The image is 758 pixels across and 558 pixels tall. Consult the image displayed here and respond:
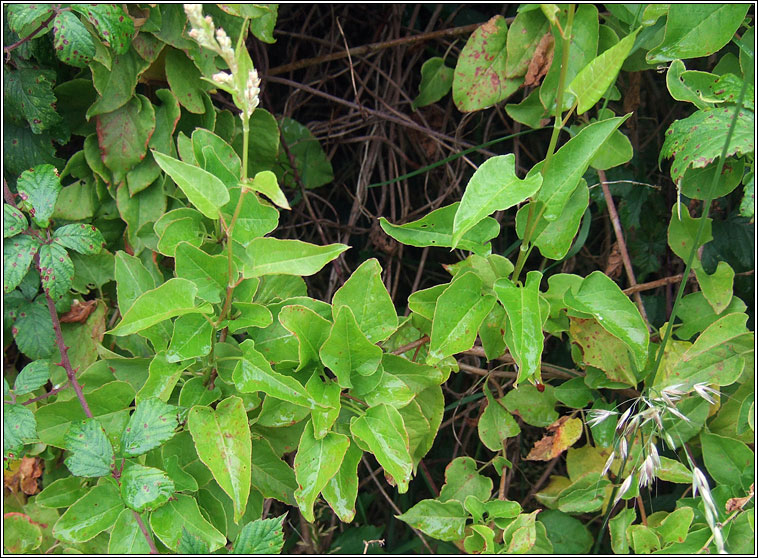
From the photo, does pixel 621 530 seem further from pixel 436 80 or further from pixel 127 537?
pixel 436 80

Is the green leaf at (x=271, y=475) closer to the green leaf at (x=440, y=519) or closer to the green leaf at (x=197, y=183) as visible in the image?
the green leaf at (x=440, y=519)

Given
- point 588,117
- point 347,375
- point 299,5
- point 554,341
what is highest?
point 299,5

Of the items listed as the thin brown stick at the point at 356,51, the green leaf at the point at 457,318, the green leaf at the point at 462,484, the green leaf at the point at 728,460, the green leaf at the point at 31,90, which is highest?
the green leaf at the point at 31,90

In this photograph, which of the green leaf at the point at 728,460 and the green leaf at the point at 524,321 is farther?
the green leaf at the point at 728,460

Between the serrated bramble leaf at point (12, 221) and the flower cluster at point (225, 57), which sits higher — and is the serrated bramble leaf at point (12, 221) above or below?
below

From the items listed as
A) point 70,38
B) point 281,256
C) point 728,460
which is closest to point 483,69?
point 281,256

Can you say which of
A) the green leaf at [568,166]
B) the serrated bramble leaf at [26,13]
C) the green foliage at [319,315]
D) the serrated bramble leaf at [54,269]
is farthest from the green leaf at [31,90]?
the green leaf at [568,166]

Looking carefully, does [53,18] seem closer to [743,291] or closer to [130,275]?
[130,275]

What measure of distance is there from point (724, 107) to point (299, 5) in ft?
2.91

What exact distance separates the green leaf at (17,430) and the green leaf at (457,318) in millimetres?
605

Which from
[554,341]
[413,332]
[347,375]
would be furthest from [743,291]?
[347,375]

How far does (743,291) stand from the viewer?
1162 mm

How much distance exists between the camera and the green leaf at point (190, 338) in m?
0.77

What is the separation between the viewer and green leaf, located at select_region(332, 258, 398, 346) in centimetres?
85
